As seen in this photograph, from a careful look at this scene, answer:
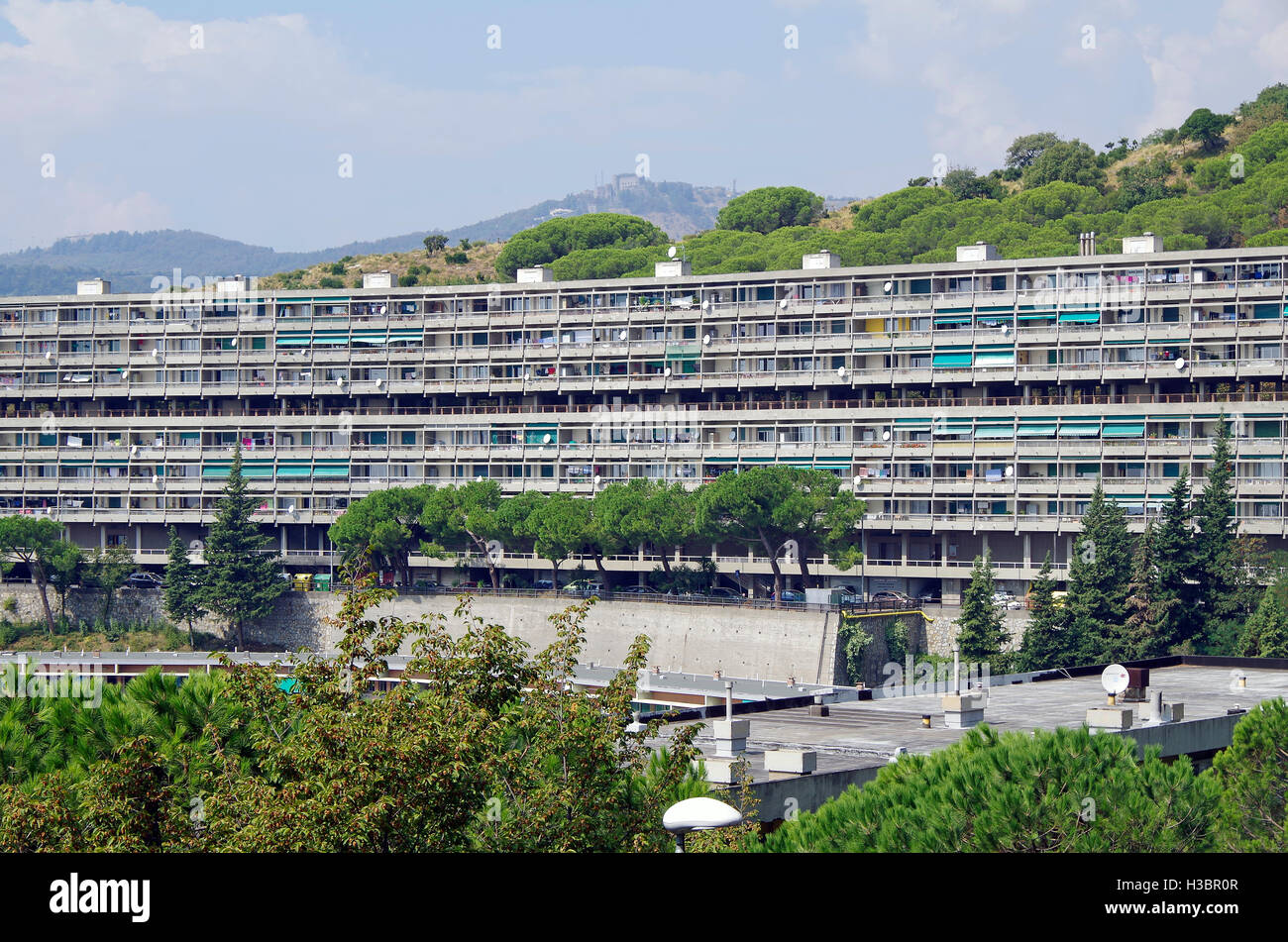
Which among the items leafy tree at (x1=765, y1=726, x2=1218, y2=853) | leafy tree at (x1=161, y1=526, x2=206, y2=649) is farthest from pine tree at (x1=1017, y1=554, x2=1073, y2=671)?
leafy tree at (x1=765, y1=726, x2=1218, y2=853)

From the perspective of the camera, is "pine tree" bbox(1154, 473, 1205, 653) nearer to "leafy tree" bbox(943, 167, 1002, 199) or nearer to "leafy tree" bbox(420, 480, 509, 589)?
"leafy tree" bbox(420, 480, 509, 589)

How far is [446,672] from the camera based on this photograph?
2275 cm

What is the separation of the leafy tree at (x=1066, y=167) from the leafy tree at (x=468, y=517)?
84.2 metres

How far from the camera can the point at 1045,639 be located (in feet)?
295

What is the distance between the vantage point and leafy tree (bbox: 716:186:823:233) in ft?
577

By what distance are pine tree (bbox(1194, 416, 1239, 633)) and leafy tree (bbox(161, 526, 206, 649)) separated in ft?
199

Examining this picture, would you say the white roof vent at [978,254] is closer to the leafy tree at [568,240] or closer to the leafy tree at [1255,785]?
the leafy tree at [568,240]

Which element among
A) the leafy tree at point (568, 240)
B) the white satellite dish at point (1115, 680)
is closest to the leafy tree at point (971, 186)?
the leafy tree at point (568, 240)

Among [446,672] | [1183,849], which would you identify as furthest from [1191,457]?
[446,672]

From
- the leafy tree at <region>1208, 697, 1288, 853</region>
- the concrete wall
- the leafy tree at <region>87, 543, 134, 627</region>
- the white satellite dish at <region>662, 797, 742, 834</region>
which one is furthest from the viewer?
the leafy tree at <region>87, 543, 134, 627</region>

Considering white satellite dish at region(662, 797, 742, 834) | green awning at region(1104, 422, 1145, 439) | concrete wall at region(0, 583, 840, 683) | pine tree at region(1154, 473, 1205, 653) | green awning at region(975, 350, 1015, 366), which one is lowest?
concrete wall at region(0, 583, 840, 683)

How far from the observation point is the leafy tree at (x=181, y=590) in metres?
113

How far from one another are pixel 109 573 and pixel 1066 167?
103 meters
